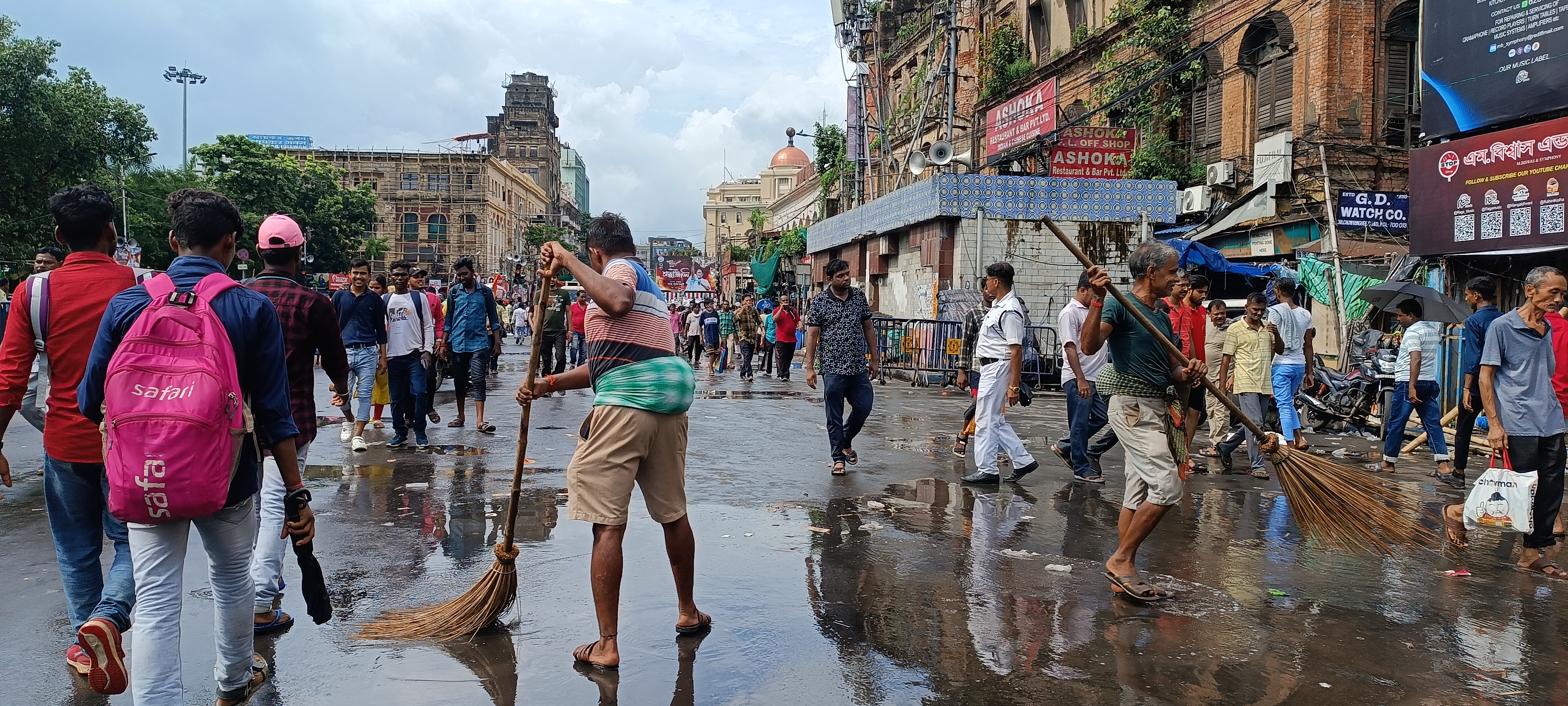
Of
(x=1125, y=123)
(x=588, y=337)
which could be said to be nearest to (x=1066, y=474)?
(x=588, y=337)

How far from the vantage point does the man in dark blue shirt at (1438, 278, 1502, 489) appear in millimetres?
6910

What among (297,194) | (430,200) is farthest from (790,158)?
(297,194)

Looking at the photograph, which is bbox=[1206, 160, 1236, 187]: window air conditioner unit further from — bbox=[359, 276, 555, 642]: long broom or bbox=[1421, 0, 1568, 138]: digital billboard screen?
bbox=[359, 276, 555, 642]: long broom

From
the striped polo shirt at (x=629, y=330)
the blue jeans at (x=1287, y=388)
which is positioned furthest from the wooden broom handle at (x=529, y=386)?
the blue jeans at (x=1287, y=388)

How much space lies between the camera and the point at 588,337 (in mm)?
4262

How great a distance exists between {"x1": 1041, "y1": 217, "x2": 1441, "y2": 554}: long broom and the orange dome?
3736 inches

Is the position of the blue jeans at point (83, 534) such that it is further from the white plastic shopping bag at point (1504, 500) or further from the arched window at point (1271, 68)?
the arched window at point (1271, 68)

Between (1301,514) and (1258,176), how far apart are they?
52.2ft

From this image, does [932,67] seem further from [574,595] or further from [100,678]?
[100,678]

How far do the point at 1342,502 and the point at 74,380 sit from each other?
557 centimetres

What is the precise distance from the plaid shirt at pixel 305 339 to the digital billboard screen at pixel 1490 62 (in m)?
14.5

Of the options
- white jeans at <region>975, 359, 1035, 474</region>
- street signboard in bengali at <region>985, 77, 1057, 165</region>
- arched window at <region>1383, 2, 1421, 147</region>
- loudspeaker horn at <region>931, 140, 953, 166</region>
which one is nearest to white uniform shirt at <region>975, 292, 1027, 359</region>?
white jeans at <region>975, 359, 1035, 474</region>

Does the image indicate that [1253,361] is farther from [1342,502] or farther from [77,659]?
[77,659]

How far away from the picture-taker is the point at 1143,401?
5.24 meters
